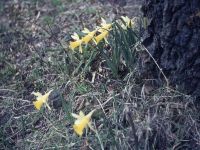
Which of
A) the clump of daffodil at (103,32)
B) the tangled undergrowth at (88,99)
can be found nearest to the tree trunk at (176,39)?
the tangled undergrowth at (88,99)

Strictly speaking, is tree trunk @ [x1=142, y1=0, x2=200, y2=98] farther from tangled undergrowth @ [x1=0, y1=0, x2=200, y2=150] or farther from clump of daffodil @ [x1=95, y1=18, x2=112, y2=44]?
clump of daffodil @ [x1=95, y1=18, x2=112, y2=44]

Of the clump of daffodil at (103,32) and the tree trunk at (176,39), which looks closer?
the tree trunk at (176,39)

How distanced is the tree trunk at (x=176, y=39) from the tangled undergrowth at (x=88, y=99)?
103 mm

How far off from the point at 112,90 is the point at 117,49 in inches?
10.7

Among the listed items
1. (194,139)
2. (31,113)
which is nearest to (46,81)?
(31,113)

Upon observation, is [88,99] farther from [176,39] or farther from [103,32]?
[176,39]

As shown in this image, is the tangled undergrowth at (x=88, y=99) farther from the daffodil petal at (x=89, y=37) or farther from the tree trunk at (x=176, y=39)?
the tree trunk at (x=176, y=39)

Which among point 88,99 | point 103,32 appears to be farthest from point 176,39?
point 88,99

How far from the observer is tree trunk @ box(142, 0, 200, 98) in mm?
2207

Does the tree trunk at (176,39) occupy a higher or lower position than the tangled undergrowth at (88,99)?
higher

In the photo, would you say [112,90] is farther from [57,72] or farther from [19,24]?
[19,24]

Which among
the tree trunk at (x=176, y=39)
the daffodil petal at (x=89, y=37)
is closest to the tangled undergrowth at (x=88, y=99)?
the daffodil petal at (x=89, y=37)

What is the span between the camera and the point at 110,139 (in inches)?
90.4

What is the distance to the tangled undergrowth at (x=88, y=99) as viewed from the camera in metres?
2.27
